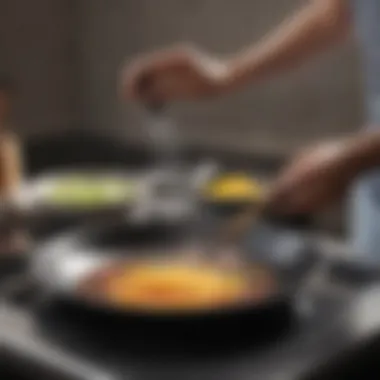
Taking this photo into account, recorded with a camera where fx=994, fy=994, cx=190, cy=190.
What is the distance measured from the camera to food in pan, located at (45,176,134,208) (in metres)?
1.10

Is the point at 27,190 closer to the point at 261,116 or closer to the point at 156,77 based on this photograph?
the point at 156,77

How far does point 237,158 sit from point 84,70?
0.65 metres

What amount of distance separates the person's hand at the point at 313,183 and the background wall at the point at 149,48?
3.09ft

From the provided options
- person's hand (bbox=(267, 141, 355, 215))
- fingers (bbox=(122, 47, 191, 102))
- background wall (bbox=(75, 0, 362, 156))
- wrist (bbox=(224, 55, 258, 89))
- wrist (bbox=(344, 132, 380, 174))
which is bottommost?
person's hand (bbox=(267, 141, 355, 215))

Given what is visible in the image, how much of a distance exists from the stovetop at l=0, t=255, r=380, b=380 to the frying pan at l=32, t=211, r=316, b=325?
0.01 metres

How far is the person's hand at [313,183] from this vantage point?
2.65 ft

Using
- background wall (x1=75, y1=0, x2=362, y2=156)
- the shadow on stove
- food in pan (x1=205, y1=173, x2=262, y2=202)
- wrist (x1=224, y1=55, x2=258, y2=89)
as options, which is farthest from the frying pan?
background wall (x1=75, y1=0, x2=362, y2=156)

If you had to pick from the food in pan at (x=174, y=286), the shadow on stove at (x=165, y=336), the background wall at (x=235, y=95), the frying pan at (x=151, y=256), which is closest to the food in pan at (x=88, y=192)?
the frying pan at (x=151, y=256)

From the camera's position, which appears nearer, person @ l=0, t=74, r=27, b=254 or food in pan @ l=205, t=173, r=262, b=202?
person @ l=0, t=74, r=27, b=254

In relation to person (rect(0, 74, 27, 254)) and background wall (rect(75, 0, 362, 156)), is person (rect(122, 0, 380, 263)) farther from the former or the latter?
background wall (rect(75, 0, 362, 156))

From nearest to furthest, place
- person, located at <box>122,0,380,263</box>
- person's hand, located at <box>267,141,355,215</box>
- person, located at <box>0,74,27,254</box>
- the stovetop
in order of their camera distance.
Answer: the stovetop
person's hand, located at <box>267,141,355,215</box>
person, located at <box>0,74,27,254</box>
person, located at <box>122,0,380,263</box>

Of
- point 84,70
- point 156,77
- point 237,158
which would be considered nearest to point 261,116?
point 237,158

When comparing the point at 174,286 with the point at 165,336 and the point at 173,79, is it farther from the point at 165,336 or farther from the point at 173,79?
the point at 173,79

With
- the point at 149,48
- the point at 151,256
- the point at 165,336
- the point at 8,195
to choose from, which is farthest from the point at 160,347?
the point at 149,48
